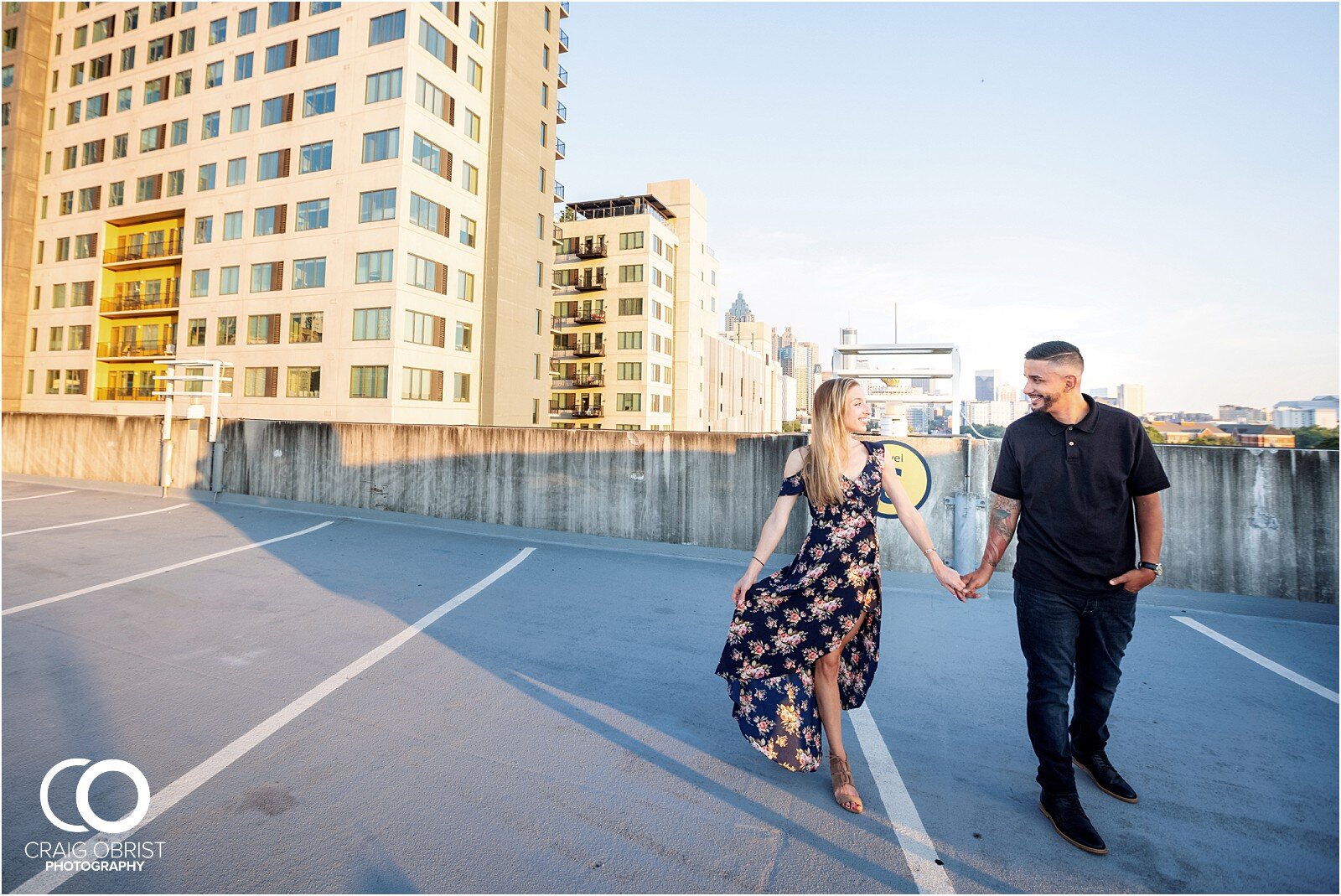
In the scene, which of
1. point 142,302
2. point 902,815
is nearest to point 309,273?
point 142,302

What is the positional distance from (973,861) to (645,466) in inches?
318

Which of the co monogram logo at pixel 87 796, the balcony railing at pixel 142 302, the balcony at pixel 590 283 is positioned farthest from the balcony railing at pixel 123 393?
the co monogram logo at pixel 87 796

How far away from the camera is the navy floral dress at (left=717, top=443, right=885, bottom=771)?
10.8ft

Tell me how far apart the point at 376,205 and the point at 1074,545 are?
36196 millimetres

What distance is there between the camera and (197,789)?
3.04 m

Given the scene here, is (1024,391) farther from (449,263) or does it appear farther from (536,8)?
(536,8)

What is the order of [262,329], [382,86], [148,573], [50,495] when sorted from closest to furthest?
[148,573] < [50,495] < [382,86] < [262,329]

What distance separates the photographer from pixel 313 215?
33.5 metres

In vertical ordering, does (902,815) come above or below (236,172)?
below

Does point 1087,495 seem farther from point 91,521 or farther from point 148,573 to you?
point 91,521

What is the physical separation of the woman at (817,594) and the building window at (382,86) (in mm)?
36742

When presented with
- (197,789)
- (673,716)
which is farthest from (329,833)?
(673,716)

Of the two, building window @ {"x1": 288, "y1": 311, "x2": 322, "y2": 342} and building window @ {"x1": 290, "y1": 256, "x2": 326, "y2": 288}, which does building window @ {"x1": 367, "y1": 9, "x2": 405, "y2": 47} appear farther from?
building window @ {"x1": 288, "y1": 311, "x2": 322, "y2": 342}

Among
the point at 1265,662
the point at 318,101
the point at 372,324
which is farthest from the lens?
the point at 318,101
